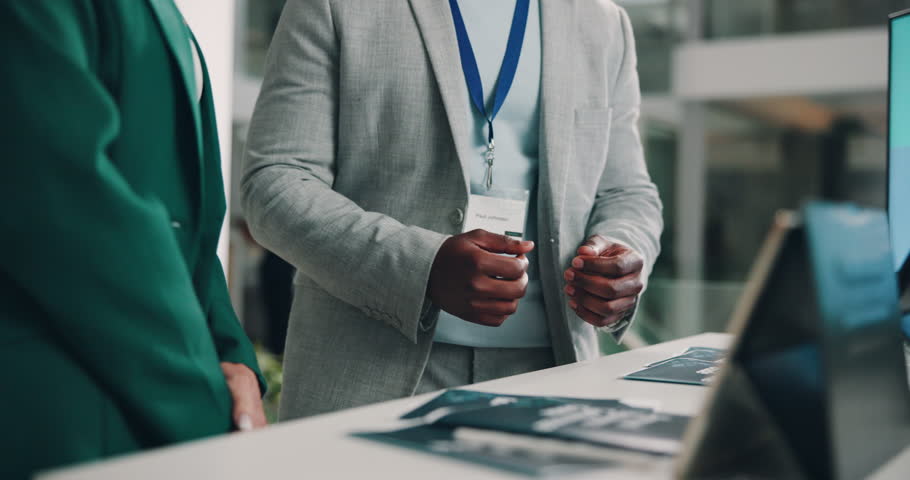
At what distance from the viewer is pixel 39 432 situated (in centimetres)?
78

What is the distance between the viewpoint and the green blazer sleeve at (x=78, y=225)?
0.78 m

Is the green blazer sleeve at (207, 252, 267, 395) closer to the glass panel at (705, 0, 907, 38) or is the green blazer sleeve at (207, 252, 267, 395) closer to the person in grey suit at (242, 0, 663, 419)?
the person in grey suit at (242, 0, 663, 419)

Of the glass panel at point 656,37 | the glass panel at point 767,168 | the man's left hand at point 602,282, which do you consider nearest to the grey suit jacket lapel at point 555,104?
the man's left hand at point 602,282

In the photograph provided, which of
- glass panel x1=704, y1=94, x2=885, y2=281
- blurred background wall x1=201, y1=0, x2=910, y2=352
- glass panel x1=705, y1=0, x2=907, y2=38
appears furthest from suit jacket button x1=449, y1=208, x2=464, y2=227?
glass panel x1=704, y1=94, x2=885, y2=281

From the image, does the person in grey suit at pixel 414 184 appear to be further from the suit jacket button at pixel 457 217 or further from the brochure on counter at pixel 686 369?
the brochure on counter at pixel 686 369

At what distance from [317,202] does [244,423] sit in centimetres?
48

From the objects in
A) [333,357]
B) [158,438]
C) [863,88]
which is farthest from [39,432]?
[863,88]

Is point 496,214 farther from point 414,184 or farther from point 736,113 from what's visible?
point 736,113

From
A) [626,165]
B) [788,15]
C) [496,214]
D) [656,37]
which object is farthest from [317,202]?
[788,15]

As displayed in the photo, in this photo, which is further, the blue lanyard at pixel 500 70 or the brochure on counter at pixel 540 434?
the blue lanyard at pixel 500 70

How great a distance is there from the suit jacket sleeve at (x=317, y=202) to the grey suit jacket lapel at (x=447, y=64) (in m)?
0.16

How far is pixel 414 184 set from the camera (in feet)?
4.65

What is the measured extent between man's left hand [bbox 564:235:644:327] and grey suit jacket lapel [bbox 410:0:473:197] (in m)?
0.24

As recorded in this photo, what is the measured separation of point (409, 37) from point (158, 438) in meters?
0.86
